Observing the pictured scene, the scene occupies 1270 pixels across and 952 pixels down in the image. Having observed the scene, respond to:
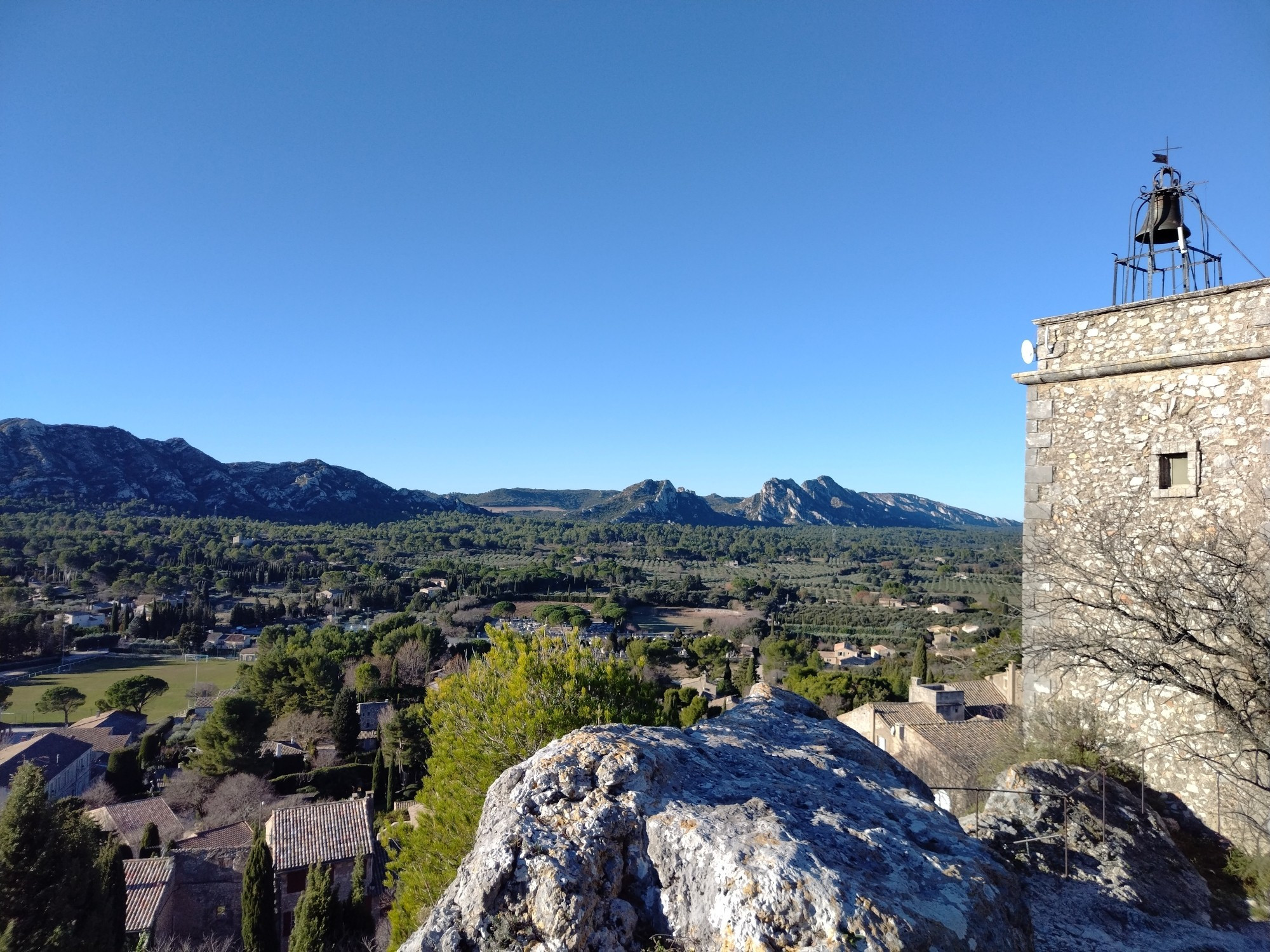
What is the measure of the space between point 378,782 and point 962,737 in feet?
68.5

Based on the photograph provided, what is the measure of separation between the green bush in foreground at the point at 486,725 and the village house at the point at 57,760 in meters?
26.5

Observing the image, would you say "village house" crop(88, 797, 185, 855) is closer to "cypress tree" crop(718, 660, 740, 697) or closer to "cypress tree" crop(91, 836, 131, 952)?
"cypress tree" crop(91, 836, 131, 952)

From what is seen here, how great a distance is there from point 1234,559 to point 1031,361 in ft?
8.54

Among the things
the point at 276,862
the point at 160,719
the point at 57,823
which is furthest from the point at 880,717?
the point at 160,719

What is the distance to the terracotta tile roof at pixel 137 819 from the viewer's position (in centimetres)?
2178

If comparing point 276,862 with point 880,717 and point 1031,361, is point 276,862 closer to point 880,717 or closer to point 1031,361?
point 880,717

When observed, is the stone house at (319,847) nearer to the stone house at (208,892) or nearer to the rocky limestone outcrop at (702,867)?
the stone house at (208,892)

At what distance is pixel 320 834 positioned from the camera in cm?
1980

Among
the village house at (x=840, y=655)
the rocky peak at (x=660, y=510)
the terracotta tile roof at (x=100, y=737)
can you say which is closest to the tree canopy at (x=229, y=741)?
the terracotta tile roof at (x=100, y=737)

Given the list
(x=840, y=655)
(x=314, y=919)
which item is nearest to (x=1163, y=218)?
(x=314, y=919)

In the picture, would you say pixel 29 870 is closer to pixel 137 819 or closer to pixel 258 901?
pixel 258 901

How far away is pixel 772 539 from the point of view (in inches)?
5846

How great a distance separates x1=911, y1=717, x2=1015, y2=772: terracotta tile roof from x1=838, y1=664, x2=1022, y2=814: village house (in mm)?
15

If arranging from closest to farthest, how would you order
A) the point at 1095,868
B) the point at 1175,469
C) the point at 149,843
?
1. the point at 1095,868
2. the point at 1175,469
3. the point at 149,843
